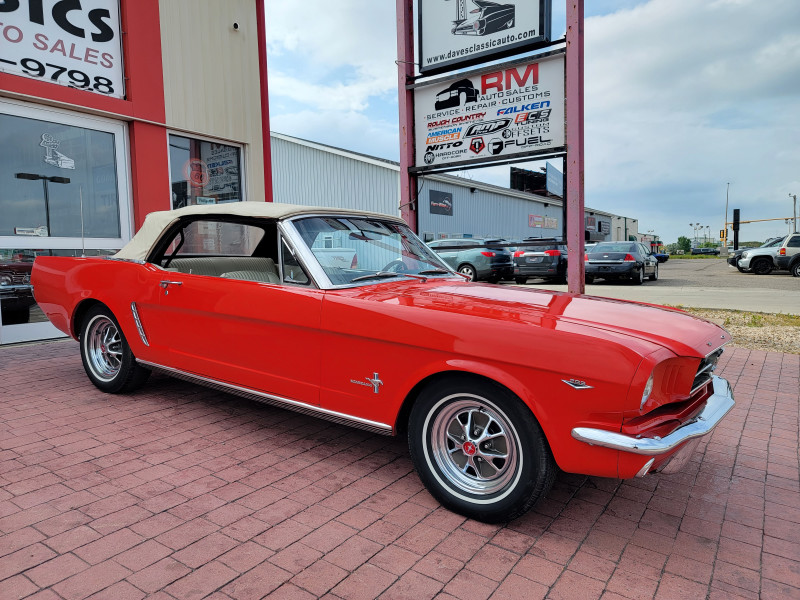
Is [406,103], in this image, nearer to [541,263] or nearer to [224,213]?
[224,213]

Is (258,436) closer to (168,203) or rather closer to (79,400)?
(79,400)

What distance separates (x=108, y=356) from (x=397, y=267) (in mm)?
2586

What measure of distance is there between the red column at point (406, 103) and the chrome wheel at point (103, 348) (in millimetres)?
3686

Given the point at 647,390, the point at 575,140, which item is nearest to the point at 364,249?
the point at 647,390

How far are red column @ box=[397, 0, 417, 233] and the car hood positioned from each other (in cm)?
377

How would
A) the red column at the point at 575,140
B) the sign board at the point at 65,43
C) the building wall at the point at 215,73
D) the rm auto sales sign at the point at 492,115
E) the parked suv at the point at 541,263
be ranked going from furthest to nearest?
the parked suv at the point at 541,263, the building wall at the point at 215,73, the sign board at the point at 65,43, the rm auto sales sign at the point at 492,115, the red column at the point at 575,140

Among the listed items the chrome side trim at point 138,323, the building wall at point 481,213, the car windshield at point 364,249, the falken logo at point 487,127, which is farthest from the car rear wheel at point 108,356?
the falken logo at point 487,127

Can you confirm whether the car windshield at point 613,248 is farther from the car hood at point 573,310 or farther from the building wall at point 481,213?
the car hood at point 573,310

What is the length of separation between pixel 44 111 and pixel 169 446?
516 cm

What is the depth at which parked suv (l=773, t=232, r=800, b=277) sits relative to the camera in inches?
760

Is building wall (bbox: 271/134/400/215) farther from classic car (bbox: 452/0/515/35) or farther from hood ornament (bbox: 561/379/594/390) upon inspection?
hood ornament (bbox: 561/379/594/390)

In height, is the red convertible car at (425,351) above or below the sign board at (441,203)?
below

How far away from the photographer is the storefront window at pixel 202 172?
7.72m

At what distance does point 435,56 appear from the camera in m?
6.57
